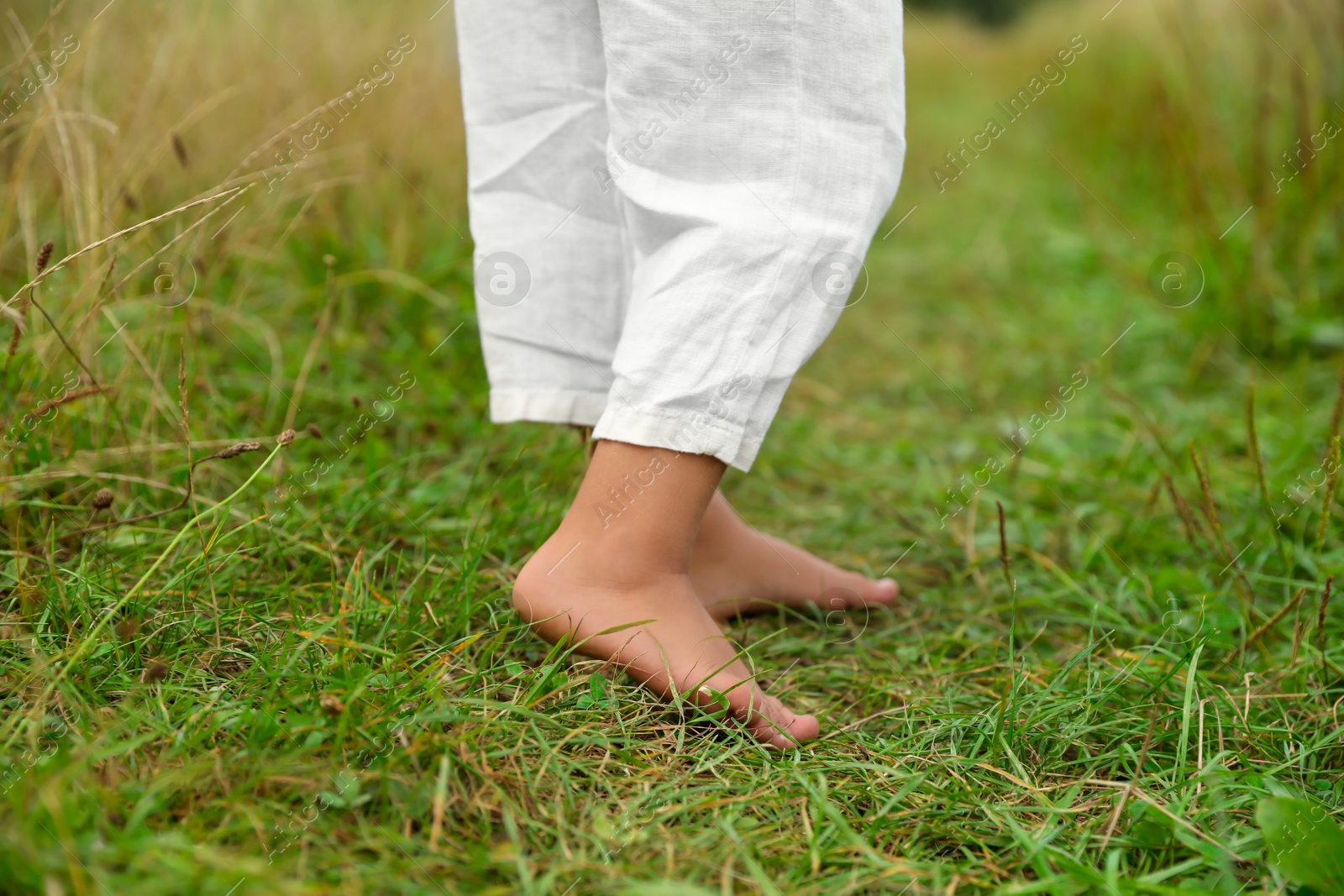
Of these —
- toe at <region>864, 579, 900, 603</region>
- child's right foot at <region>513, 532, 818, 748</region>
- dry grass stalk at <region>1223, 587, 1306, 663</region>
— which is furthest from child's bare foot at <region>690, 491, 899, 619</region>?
dry grass stalk at <region>1223, 587, 1306, 663</region>

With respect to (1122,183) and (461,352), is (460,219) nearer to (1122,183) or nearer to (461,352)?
(461,352)

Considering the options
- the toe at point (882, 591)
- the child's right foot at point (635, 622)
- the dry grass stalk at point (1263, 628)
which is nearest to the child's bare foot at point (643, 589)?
the child's right foot at point (635, 622)

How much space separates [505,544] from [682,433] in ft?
1.25

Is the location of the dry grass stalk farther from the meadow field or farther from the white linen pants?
the white linen pants

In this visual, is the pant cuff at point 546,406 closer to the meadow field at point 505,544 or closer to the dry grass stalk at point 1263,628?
the meadow field at point 505,544

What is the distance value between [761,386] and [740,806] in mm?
376

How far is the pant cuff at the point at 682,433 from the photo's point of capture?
33.2 inches

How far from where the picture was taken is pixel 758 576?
45.1 inches

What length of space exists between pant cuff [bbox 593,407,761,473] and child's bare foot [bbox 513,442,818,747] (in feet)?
0.05

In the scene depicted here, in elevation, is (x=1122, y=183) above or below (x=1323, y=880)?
below

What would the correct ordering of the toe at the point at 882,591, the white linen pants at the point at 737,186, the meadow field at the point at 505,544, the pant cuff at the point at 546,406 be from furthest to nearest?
the toe at the point at 882,591 → the pant cuff at the point at 546,406 → the white linen pants at the point at 737,186 → the meadow field at the point at 505,544

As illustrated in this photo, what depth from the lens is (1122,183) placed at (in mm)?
3381

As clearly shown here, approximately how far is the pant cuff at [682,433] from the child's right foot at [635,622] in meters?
0.11

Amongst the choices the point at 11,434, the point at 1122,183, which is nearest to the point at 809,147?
the point at 11,434
